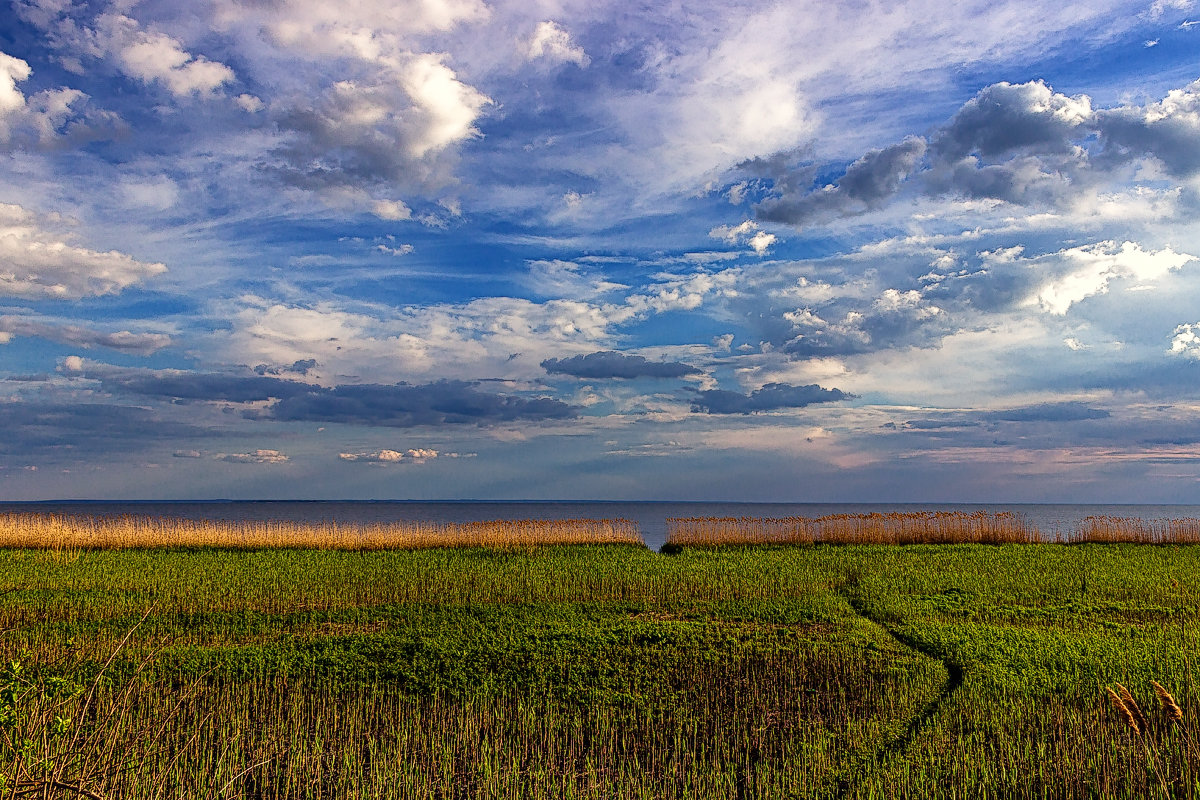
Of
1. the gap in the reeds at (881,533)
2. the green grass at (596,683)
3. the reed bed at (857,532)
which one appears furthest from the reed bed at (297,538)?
the green grass at (596,683)

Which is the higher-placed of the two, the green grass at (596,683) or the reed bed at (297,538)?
the reed bed at (297,538)

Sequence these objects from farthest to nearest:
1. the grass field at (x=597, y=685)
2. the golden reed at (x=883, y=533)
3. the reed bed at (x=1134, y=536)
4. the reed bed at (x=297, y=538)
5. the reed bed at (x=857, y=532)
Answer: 1. the reed bed at (x=1134, y=536)
2. the golden reed at (x=883, y=533)
3. the reed bed at (x=857, y=532)
4. the reed bed at (x=297, y=538)
5. the grass field at (x=597, y=685)

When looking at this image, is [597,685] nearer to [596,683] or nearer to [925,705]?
[596,683]

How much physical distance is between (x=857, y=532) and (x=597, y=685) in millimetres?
23260

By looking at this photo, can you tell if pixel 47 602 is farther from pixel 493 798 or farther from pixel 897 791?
pixel 897 791

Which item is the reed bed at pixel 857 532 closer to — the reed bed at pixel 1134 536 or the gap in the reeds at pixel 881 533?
the gap in the reeds at pixel 881 533

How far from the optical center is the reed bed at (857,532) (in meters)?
31.1

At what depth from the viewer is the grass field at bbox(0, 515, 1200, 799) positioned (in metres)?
8.35

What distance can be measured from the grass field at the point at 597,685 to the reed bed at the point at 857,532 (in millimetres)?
9276

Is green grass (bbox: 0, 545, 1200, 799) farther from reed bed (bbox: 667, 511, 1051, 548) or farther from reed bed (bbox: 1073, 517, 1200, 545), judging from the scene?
reed bed (bbox: 1073, 517, 1200, 545)

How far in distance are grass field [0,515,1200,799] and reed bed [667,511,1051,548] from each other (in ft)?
30.4

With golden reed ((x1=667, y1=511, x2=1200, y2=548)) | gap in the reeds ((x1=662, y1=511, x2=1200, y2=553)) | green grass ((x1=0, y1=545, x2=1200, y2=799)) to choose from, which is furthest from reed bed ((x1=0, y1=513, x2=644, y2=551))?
green grass ((x1=0, y1=545, x2=1200, y2=799))

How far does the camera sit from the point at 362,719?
1049cm

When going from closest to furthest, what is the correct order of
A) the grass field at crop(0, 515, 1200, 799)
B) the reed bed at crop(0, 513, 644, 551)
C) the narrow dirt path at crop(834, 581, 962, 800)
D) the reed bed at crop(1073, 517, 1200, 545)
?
the grass field at crop(0, 515, 1200, 799)
the narrow dirt path at crop(834, 581, 962, 800)
the reed bed at crop(0, 513, 644, 551)
the reed bed at crop(1073, 517, 1200, 545)
